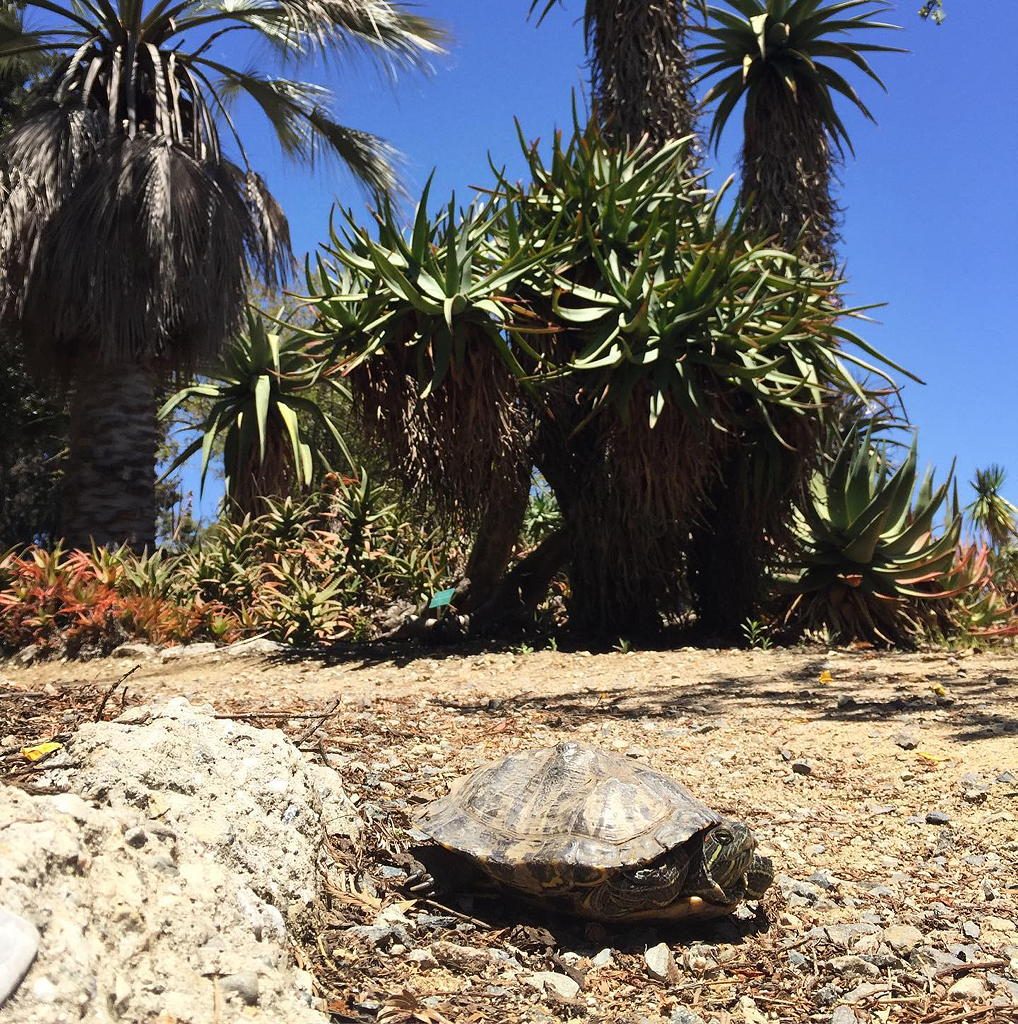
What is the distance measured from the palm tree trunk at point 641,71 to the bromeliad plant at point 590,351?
3.72 meters

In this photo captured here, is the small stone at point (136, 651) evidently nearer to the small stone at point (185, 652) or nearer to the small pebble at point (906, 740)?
the small stone at point (185, 652)

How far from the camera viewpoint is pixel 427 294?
7.44 meters

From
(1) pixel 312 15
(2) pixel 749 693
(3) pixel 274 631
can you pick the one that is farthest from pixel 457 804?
(1) pixel 312 15

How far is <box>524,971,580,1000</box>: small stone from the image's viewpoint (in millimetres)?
2547

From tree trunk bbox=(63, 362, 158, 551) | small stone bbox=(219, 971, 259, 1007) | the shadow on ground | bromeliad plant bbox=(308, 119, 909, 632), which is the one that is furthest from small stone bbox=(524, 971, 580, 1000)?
tree trunk bbox=(63, 362, 158, 551)

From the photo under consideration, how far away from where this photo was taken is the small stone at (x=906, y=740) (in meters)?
4.72

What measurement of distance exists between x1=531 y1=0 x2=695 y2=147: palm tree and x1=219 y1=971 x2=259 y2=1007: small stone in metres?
11.1

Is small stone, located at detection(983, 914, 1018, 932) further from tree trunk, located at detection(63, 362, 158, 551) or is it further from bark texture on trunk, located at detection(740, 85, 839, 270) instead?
bark texture on trunk, located at detection(740, 85, 839, 270)

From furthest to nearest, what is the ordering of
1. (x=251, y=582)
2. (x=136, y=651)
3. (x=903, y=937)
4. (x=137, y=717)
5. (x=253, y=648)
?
(x=251, y=582), (x=253, y=648), (x=136, y=651), (x=137, y=717), (x=903, y=937)

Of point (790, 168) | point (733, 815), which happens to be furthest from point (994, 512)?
point (733, 815)

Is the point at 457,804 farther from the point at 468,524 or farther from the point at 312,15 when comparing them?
the point at 312,15

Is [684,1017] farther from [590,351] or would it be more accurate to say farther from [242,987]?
[590,351]

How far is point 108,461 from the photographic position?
38.8 feet

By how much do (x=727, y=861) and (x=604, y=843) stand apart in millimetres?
337
